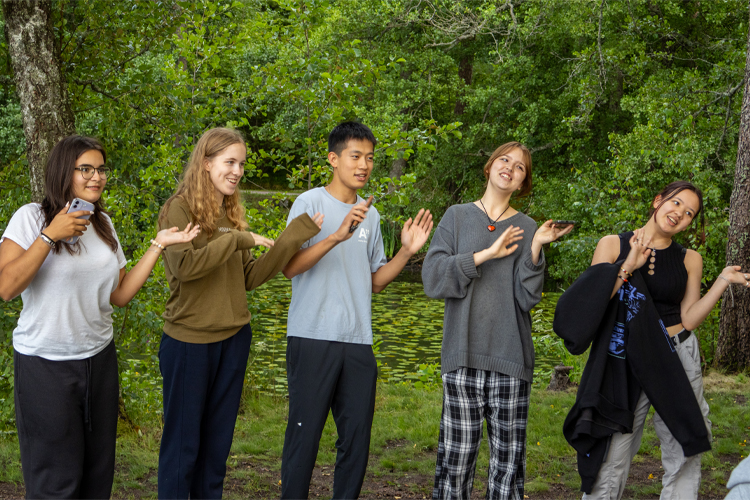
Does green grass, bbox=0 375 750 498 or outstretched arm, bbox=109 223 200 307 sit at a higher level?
outstretched arm, bbox=109 223 200 307

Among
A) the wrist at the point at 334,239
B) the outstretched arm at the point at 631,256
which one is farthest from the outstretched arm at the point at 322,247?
the outstretched arm at the point at 631,256

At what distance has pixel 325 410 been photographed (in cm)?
286

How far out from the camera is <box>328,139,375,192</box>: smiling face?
117 inches

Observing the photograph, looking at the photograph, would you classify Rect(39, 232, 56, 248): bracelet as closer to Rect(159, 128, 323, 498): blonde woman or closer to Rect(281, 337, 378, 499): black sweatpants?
Rect(159, 128, 323, 498): blonde woman

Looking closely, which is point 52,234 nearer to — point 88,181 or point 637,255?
point 88,181

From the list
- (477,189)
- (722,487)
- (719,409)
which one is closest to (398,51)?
(477,189)

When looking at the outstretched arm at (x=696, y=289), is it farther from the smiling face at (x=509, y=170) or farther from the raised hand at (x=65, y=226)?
the raised hand at (x=65, y=226)

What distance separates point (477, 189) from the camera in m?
15.9

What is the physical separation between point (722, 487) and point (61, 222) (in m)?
3.92

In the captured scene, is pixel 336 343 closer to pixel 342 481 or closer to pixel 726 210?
pixel 342 481

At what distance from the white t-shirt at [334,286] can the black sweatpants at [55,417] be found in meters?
0.86

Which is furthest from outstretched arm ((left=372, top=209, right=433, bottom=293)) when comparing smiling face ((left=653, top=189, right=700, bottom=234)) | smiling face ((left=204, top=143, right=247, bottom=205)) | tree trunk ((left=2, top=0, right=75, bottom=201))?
tree trunk ((left=2, top=0, right=75, bottom=201))

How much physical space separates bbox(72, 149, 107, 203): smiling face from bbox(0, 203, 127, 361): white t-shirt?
0.52 ft

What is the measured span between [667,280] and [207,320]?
216 centimetres
